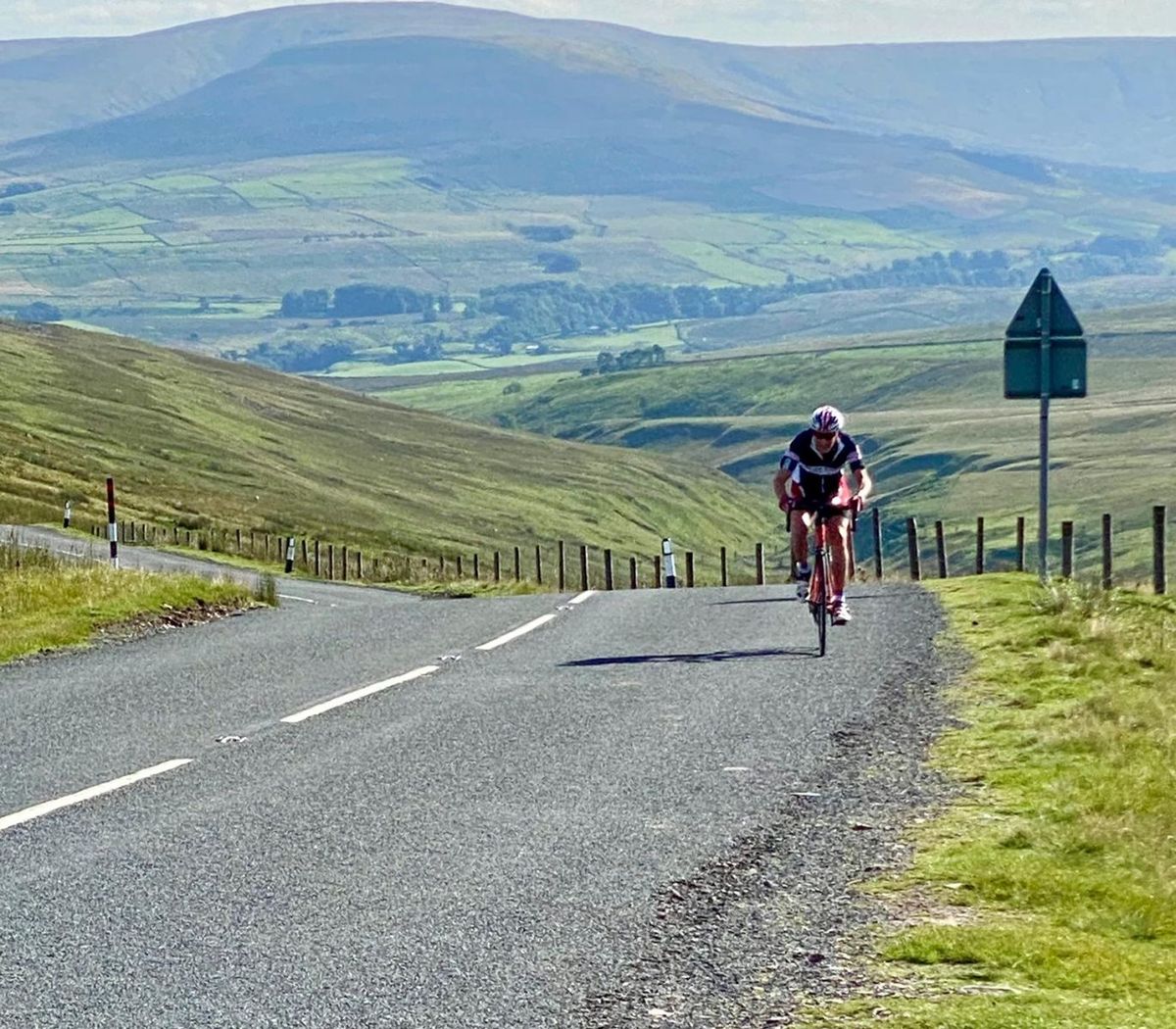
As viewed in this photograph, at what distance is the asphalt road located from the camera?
6.95 metres

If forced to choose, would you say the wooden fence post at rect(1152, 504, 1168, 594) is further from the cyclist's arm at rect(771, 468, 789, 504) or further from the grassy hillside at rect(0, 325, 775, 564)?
the grassy hillside at rect(0, 325, 775, 564)

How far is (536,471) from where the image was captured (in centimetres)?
16588

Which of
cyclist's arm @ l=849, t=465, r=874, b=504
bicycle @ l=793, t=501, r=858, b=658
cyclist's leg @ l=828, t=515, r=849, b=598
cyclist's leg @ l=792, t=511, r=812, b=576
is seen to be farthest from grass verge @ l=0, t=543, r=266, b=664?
cyclist's arm @ l=849, t=465, r=874, b=504

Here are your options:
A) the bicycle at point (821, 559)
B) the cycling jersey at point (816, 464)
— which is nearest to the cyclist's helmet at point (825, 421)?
the cycling jersey at point (816, 464)

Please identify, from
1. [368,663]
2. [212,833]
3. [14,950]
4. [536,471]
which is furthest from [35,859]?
[536,471]

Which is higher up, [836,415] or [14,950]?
[836,415]

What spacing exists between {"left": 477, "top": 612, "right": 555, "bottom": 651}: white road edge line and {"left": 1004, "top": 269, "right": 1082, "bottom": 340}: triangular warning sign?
560 centimetres

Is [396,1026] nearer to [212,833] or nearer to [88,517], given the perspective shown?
[212,833]

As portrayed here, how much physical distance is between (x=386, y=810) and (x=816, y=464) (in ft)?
27.3

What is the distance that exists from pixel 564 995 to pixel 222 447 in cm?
11947

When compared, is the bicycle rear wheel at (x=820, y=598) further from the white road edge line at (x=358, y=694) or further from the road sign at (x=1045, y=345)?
the road sign at (x=1045, y=345)

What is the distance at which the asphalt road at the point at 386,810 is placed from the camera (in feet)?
22.8

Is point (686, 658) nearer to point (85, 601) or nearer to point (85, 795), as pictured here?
point (85, 601)

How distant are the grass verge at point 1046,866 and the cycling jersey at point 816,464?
2.34 metres
